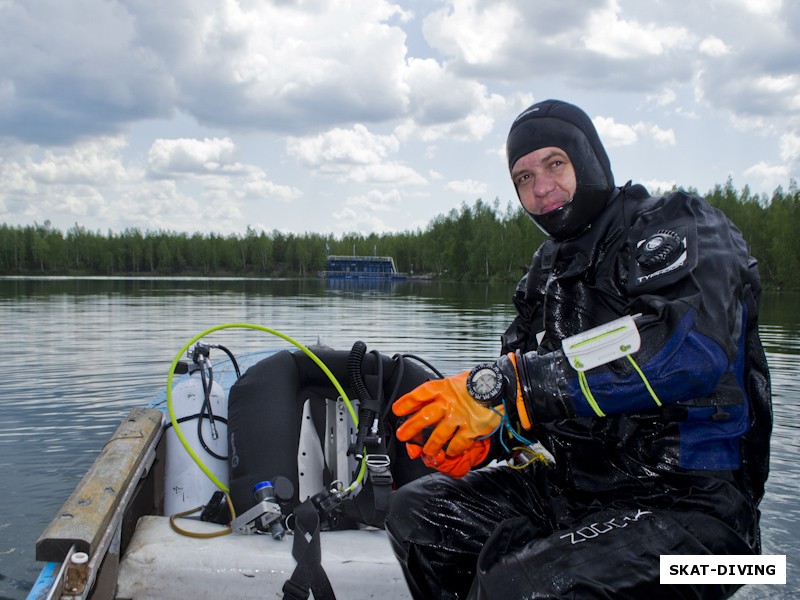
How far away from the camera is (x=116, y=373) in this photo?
36.4 feet

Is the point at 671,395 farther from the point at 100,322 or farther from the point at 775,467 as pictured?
the point at 100,322

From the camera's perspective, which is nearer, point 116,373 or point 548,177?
point 548,177

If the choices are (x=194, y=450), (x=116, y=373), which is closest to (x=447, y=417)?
(x=194, y=450)

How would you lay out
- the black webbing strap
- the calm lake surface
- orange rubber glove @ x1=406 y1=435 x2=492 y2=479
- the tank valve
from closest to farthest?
orange rubber glove @ x1=406 y1=435 x2=492 y2=479
the black webbing strap
the tank valve
the calm lake surface

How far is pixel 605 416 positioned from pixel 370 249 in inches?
5907

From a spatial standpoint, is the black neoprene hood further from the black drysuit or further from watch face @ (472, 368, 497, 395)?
watch face @ (472, 368, 497, 395)

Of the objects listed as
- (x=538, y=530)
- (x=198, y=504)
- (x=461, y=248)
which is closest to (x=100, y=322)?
A: (x=198, y=504)

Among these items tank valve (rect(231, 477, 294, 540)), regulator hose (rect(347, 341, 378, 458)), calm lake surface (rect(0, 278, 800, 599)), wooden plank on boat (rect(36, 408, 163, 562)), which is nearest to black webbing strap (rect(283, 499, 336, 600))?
tank valve (rect(231, 477, 294, 540))

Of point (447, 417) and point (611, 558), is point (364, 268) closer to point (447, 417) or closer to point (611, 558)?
point (447, 417)

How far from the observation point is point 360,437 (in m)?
4.00

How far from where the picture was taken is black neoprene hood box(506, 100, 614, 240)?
102 inches

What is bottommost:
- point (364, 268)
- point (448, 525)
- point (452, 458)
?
point (448, 525)

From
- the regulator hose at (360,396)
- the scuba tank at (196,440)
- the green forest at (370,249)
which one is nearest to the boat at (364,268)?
the green forest at (370,249)

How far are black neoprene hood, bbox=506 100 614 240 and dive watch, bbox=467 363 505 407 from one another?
89 centimetres
